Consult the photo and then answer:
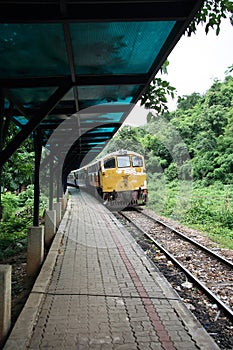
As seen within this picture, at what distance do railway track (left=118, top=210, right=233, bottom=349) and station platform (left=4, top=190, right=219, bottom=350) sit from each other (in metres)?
0.76

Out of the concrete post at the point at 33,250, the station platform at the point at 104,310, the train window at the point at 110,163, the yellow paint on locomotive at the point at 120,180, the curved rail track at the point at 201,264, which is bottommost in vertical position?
the curved rail track at the point at 201,264

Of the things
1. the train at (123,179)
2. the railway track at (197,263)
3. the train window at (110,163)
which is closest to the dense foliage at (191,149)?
Answer: the train at (123,179)

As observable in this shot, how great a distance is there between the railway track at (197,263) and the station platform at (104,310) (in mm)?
762

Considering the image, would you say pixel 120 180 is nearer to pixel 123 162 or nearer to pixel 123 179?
pixel 123 179

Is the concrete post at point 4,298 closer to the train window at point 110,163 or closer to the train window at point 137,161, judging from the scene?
the train window at point 110,163

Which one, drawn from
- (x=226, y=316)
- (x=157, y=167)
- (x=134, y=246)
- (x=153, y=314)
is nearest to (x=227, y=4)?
(x=153, y=314)

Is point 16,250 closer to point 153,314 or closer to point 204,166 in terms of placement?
point 153,314

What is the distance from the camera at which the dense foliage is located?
27422mm

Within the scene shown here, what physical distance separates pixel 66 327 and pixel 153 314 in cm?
111

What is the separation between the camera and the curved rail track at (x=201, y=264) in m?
5.46

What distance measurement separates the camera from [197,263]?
24.1 ft

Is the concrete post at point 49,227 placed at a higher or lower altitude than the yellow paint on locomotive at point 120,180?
lower

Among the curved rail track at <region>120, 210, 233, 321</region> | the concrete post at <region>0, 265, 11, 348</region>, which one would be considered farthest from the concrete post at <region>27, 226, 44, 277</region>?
the curved rail track at <region>120, 210, 233, 321</region>

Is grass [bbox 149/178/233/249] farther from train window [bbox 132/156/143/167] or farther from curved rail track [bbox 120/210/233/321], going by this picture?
train window [bbox 132/156/143/167]
